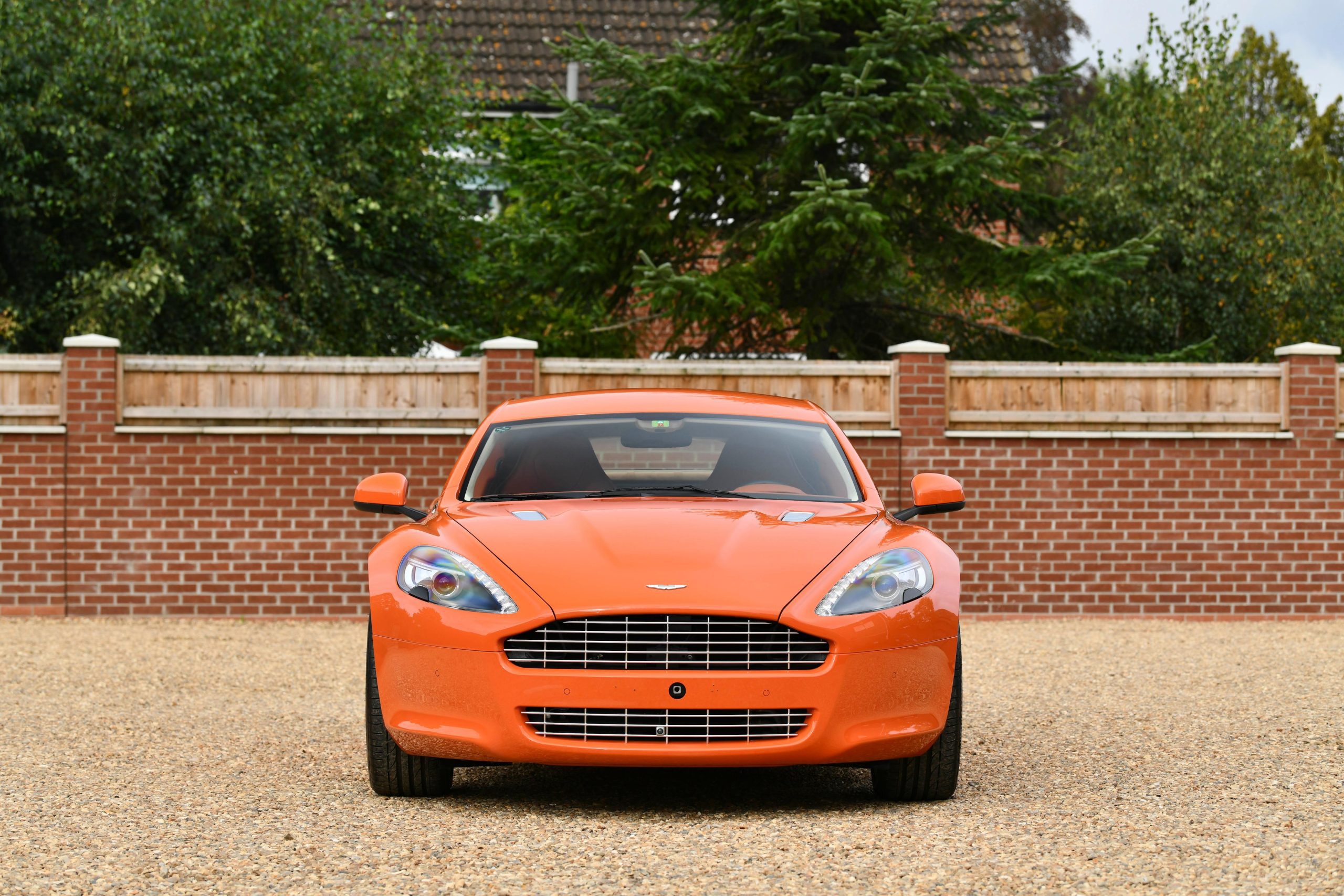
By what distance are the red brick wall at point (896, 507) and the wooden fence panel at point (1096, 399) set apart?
6.1 inches

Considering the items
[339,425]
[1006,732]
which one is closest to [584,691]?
[1006,732]

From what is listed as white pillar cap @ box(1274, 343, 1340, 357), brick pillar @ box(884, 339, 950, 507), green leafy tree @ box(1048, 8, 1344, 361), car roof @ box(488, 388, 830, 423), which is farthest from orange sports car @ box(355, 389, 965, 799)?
green leafy tree @ box(1048, 8, 1344, 361)

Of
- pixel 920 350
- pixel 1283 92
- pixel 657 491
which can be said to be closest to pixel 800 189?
pixel 920 350

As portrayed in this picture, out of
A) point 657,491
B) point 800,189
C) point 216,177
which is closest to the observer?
point 657,491

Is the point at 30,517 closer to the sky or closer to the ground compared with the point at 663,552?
closer to the ground

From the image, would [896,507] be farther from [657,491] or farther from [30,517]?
[30,517]

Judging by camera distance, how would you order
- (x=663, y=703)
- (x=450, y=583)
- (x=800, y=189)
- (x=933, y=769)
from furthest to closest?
1. (x=800, y=189)
2. (x=933, y=769)
3. (x=450, y=583)
4. (x=663, y=703)

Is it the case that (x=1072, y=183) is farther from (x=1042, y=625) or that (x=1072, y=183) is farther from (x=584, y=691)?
(x=584, y=691)

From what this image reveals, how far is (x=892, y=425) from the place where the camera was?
40.1ft

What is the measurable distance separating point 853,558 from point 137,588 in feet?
27.5

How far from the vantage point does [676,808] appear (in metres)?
5.28

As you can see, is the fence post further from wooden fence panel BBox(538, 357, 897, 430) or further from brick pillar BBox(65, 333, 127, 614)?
brick pillar BBox(65, 333, 127, 614)

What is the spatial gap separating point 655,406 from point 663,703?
6.31ft

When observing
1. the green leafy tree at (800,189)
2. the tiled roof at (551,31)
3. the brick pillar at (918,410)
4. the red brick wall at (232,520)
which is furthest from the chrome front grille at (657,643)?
the tiled roof at (551,31)
